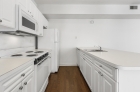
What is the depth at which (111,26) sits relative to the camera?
427 centimetres

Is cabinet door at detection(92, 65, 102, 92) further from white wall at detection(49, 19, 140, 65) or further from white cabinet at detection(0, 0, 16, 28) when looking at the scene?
white wall at detection(49, 19, 140, 65)

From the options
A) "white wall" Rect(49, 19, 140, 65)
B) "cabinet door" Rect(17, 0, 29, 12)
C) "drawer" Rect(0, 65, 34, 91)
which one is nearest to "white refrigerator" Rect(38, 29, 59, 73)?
"white wall" Rect(49, 19, 140, 65)

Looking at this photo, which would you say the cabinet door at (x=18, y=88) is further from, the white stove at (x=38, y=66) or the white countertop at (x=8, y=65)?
the white stove at (x=38, y=66)

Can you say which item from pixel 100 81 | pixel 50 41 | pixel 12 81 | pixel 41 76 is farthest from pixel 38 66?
pixel 50 41

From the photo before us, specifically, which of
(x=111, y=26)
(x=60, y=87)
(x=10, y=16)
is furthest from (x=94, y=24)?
→ (x=10, y=16)

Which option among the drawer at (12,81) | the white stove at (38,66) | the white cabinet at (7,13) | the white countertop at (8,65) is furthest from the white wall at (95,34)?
the drawer at (12,81)

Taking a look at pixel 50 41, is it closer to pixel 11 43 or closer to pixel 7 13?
pixel 11 43

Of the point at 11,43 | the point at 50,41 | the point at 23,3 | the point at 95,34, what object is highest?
the point at 23,3

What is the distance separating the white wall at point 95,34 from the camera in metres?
4.20

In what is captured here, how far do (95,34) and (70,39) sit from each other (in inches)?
46.7

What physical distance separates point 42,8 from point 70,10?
1.07 meters

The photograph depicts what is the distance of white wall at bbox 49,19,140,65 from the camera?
165 inches

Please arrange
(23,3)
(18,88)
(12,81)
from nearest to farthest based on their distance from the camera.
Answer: (12,81), (18,88), (23,3)

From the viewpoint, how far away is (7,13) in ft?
4.09
